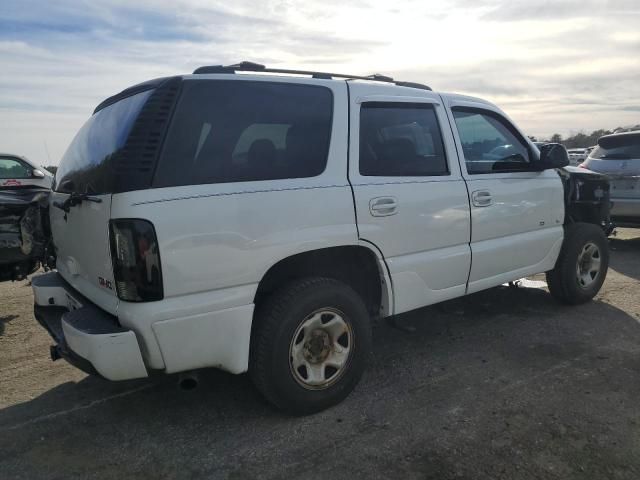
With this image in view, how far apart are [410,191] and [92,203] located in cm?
192

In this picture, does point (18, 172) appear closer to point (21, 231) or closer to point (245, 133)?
point (21, 231)

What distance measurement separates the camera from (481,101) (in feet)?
14.0

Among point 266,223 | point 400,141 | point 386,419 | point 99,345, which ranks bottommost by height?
point 386,419

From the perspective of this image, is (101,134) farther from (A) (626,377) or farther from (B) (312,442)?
(A) (626,377)

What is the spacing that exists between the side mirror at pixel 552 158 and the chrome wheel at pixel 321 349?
2.41m

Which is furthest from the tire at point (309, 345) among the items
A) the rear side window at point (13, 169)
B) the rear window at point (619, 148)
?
the rear side window at point (13, 169)

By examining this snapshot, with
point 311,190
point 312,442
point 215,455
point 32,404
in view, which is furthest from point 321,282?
point 32,404

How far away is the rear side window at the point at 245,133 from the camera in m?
2.63

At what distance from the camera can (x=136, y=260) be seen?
99.0 inches

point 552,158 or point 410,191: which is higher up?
point 552,158

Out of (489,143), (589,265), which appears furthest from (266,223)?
(589,265)

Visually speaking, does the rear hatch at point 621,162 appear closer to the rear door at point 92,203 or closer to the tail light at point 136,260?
the rear door at point 92,203

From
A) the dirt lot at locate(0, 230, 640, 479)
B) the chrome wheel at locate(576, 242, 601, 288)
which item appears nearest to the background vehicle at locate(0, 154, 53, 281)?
the dirt lot at locate(0, 230, 640, 479)

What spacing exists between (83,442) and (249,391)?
1.03 m
